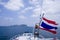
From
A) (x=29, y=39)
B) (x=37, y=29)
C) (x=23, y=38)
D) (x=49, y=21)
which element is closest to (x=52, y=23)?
(x=49, y=21)

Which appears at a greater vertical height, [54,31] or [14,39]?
[54,31]

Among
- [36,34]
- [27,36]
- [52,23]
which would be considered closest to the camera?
[52,23]

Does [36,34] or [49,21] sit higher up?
[49,21]

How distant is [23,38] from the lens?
34.2 metres

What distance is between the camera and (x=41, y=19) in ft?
67.8

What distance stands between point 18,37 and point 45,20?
1550 cm

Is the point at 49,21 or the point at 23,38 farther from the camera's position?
the point at 23,38

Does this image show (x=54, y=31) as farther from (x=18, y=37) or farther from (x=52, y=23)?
(x=18, y=37)

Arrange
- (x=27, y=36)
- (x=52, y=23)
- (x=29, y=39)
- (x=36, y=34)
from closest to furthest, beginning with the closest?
(x=52, y=23) → (x=36, y=34) → (x=29, y=39) → (x=27, y=36)

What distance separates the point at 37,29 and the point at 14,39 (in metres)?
13.2

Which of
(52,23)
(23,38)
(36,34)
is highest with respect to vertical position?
(52,23)

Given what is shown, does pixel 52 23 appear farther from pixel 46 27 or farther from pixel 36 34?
pixel 36 34

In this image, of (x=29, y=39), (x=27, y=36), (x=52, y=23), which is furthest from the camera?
(x=27, y=36)

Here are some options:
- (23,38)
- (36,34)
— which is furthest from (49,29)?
(23,38)
